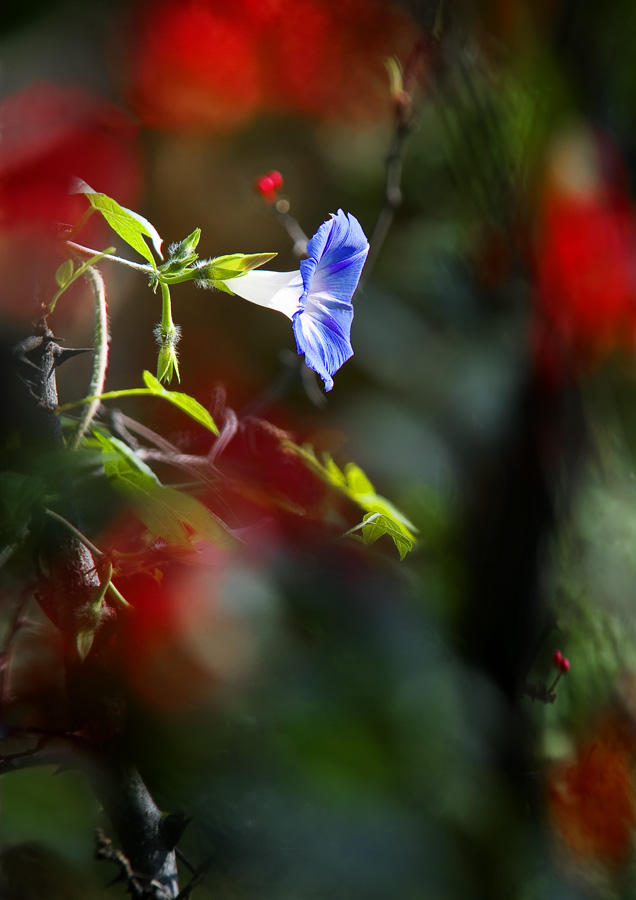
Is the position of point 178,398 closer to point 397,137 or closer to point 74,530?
point 74,530

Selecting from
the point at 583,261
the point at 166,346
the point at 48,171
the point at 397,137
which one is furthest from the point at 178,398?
the point at 583,261

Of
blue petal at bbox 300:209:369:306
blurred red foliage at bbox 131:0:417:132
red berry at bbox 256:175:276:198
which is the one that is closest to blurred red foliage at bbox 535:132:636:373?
blurred red foliage at bbox 131:0:417:132

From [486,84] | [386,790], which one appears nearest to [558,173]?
[486,84]

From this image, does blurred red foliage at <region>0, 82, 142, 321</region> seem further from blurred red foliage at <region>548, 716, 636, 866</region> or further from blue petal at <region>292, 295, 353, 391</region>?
blurred red foliage at <region>548, 716, 636, 866</region>

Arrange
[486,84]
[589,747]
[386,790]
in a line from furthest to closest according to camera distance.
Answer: [486,84], [589,747], [386,790]

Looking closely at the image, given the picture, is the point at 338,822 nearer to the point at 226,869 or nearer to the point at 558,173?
the point at 226,869

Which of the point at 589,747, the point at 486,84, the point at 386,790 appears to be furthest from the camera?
the point at 486,84
